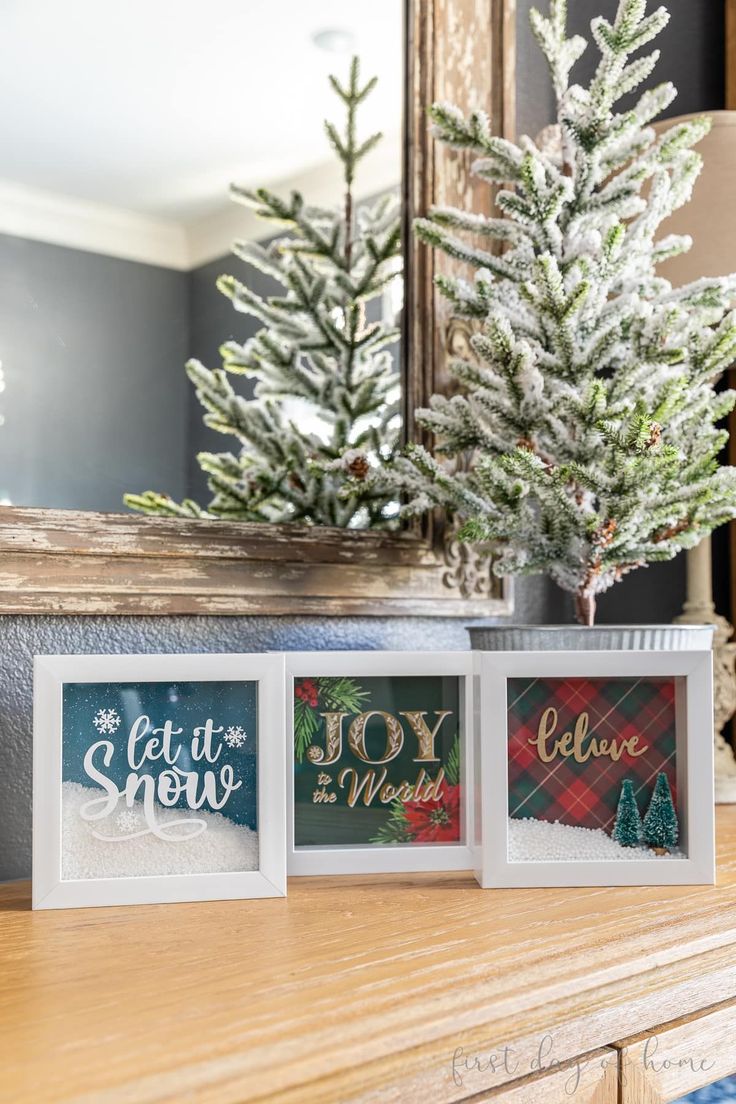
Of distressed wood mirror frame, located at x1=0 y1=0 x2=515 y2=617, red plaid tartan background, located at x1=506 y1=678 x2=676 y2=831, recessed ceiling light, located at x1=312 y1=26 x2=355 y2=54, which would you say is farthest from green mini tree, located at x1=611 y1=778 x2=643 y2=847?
recessed ceiling light, located at x1=312 y1=26 x2=355 y2=54

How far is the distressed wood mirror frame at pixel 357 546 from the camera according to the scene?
1.03 m

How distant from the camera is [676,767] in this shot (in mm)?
986

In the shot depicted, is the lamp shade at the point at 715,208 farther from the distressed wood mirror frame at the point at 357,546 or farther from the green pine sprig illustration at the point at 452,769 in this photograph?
the green pine sprig illustration at the point at 452,769

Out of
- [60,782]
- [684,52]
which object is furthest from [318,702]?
[684,52]

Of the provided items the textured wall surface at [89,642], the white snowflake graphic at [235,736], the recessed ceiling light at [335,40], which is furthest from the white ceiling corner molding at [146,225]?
the white snowflake graphic at [235,736]

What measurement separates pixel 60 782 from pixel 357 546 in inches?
18.4

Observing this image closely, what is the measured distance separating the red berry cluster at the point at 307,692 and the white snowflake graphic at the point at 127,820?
0.19 m

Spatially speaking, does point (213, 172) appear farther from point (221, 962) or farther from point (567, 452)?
point (221, 962)

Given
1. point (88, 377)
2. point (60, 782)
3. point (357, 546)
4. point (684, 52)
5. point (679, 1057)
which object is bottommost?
point (679, 1057)

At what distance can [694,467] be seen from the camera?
1082mm

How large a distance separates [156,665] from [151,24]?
2.21 ft

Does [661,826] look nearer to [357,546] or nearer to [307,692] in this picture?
[307,692]

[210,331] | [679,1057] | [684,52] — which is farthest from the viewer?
[684,52]

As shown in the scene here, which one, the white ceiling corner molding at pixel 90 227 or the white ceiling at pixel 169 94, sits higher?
the white ceiling at pixel 169 94
